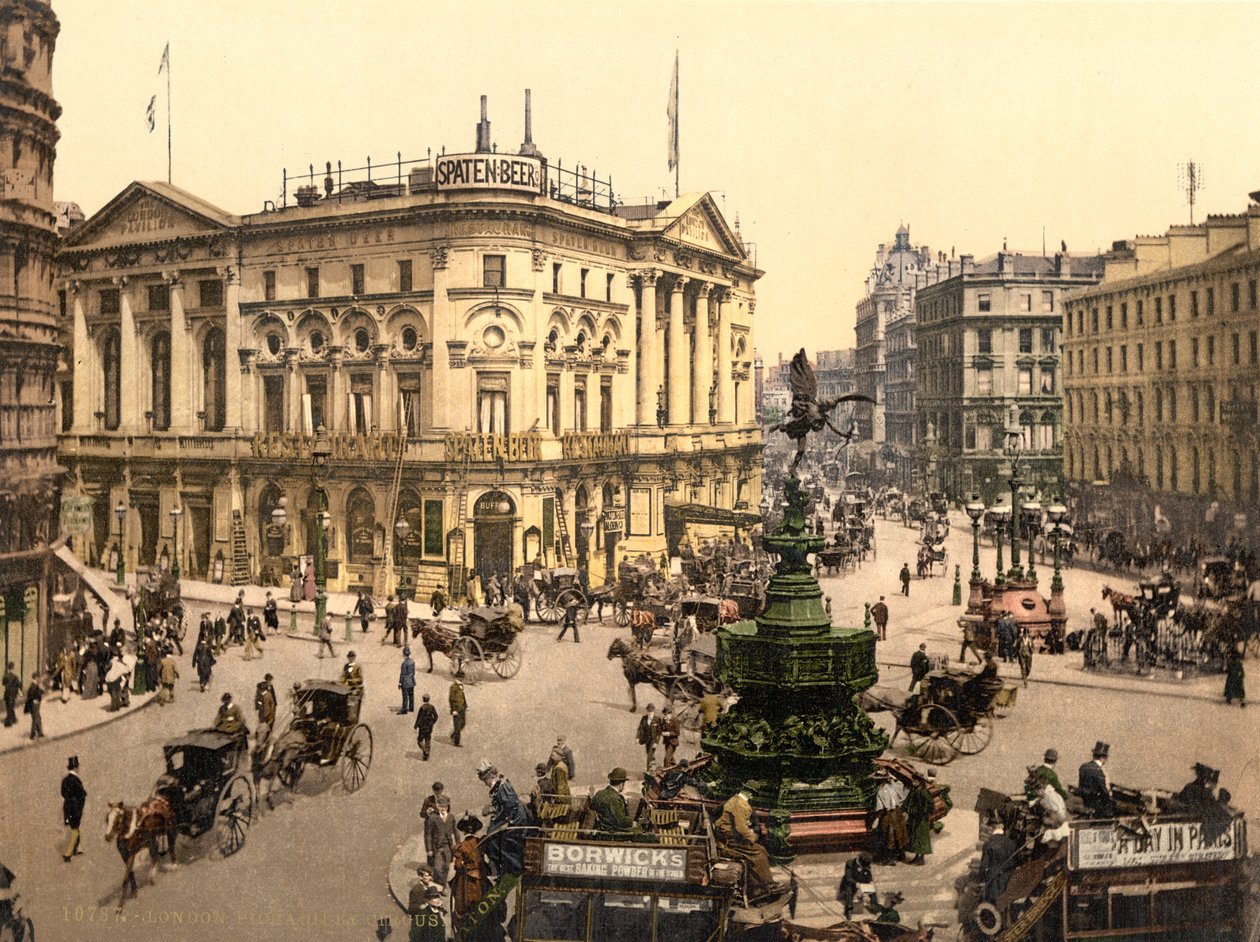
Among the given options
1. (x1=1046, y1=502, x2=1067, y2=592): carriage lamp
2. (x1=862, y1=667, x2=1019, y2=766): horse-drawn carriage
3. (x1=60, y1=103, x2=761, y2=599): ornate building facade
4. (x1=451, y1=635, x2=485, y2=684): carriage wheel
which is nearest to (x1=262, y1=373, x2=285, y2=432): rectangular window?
(x1=60, y1=103, x2=761, y2=599): ornate building facade

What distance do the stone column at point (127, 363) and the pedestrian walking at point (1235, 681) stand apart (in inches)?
814

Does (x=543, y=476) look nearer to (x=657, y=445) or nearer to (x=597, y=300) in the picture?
(x=657, y=445)

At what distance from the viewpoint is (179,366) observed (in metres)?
21.8

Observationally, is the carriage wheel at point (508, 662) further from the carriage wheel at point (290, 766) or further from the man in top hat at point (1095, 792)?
the man in top hat at point (1095, 792)

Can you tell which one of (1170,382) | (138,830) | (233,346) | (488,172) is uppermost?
(488,172)

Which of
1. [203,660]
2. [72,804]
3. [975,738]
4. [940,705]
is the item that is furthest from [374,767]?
[975,738]

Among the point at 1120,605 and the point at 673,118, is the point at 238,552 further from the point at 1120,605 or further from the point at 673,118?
the point at 1120,605

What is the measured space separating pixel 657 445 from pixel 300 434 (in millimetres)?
8381

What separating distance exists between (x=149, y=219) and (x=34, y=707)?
8881mm

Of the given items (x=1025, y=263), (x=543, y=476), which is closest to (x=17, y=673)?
(x=543, y=476)

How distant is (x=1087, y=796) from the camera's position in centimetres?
1459

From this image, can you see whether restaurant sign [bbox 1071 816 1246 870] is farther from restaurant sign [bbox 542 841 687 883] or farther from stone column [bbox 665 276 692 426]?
stone column [bbox 665 276 692 426]

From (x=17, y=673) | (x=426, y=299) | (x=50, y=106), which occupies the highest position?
(x=50, y=106)

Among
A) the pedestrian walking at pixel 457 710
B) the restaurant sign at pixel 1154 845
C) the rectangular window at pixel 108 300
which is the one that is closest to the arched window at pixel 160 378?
the rectangular window at pixel 108 300
